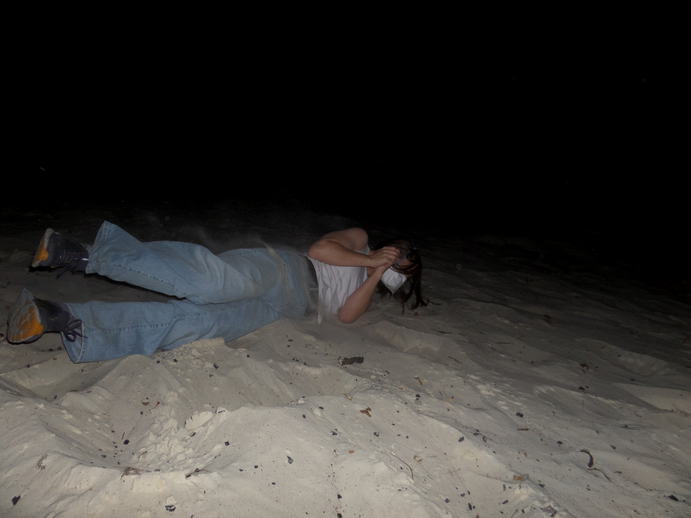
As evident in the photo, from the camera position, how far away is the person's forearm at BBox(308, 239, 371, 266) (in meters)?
2.40

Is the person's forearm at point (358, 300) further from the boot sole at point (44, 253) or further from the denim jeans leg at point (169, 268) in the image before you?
the boot sole at point (44, 253)

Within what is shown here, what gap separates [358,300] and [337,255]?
0.36 metres

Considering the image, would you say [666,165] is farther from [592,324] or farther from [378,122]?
[592,324]

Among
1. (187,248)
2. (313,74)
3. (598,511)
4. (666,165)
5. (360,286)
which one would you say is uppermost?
(313,74)

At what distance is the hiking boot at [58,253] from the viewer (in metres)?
1.87

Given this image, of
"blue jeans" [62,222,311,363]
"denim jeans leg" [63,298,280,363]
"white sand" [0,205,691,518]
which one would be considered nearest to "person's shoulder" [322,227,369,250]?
"blue jeans" [62,222,311,363]

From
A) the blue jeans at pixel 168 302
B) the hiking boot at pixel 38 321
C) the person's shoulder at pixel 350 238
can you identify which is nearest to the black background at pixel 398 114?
the person's shoulder at pixel 350 238


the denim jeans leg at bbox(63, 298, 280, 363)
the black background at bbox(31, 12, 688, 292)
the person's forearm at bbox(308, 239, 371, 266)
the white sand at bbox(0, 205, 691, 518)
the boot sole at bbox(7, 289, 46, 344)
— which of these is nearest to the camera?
the white sand at bbox(0, 205, 691, 518)

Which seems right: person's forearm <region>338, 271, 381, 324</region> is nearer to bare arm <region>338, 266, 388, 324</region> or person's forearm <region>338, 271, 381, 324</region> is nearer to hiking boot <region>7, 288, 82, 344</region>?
bare arm <region>338, 266, 388, 324</region>

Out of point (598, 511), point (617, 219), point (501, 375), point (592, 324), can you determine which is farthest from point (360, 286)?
point (617, 219)

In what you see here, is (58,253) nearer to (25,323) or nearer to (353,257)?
(25,323)

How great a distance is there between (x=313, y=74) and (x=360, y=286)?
16.3m

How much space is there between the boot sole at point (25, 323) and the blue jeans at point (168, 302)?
5.1 inches

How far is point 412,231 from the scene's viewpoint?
631 centimetres
